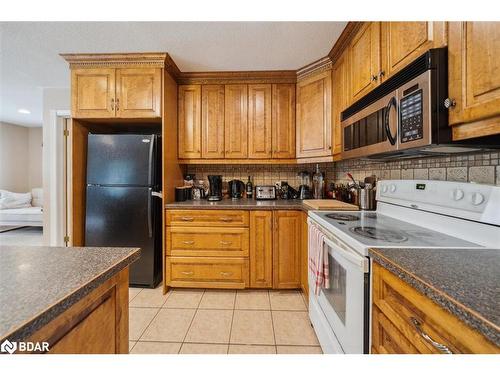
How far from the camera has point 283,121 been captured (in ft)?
8.21

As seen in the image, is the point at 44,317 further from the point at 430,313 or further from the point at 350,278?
the point at 350,278

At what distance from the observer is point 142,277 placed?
2246 mm

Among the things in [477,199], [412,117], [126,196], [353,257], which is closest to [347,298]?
[353,257]

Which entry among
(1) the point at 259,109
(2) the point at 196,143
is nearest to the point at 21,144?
(2) the point at 196,143

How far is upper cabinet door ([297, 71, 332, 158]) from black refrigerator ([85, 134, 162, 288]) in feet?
5.04

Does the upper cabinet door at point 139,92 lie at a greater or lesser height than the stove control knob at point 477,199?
greater

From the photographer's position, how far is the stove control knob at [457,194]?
103 centimetres

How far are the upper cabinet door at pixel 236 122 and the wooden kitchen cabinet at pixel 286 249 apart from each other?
0.86m

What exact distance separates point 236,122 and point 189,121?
1.76ft

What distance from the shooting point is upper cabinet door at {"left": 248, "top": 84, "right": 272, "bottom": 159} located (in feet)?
8.17

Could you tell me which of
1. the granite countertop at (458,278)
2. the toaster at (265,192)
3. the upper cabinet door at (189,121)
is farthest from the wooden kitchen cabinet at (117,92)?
the granite countertop at (458,278)

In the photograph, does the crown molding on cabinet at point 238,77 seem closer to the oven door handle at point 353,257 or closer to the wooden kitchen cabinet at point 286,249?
the wooden kitchen cabinet at point 286,249

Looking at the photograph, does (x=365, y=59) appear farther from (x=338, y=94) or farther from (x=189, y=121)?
(x=189, y=121)

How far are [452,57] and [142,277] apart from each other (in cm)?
275
